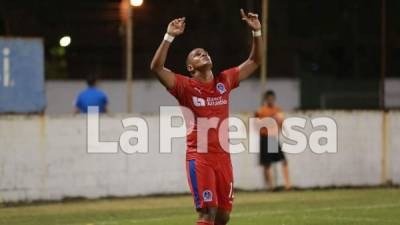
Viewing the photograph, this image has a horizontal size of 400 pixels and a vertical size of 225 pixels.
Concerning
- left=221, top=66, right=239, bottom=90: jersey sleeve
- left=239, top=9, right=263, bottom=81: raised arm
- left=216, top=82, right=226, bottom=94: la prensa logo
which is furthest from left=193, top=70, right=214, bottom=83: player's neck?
left=239, top=9, right=263, bottom=81: raised arm

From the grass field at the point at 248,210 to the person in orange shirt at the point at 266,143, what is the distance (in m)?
0.49

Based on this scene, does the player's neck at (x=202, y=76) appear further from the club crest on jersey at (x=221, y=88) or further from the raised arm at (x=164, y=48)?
the raised arm at (x=164, y=48)

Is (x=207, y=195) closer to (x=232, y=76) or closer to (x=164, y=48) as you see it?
(x=232, y=76)

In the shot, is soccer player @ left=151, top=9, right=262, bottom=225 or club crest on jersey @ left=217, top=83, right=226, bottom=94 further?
club crest on jersey @ left=217, top=83, right=226, bottom=94

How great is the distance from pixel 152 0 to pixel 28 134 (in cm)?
1320

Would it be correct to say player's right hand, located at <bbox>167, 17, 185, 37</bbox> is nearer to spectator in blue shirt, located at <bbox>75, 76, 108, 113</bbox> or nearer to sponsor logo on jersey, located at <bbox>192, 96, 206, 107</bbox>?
sponsor logo on jersey, located at <bbox>192, 96, 206, 107</bbox>

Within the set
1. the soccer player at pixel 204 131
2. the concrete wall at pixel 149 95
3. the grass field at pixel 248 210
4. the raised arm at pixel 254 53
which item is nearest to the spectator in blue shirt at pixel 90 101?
the grass field at pixel 248 210

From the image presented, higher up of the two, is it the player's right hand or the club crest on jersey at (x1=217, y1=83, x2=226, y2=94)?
the player's right hand

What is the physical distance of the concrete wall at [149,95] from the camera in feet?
84.8

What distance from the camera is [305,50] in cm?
3300

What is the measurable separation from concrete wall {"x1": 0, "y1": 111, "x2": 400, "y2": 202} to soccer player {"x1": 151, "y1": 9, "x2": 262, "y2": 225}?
276 inches

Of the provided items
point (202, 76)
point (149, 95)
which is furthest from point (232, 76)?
point (149, 95)

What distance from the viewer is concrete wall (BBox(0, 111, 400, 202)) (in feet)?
54.1

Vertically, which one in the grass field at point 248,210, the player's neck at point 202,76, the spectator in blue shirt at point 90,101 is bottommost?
the grass field at point 248,210
